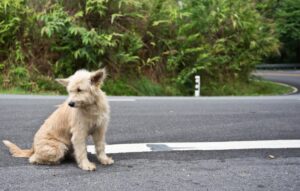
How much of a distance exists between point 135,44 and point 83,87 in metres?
13.3

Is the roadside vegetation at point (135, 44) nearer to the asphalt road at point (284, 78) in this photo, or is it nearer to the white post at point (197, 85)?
the white post at point (197, 85)

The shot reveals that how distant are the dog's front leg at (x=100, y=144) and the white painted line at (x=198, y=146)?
665 millimetres

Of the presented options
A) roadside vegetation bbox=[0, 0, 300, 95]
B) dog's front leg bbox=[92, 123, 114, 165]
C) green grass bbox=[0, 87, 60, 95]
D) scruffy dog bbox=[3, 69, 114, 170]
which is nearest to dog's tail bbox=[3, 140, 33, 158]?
scruffy dog bbox=[3, 69, 114, 170]

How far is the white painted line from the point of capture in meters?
6.73

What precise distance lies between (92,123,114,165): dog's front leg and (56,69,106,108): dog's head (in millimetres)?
435

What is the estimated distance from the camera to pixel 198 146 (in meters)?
7.01

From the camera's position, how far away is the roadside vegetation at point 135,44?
17609 mm

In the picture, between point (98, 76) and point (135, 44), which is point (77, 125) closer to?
point (98, 76)

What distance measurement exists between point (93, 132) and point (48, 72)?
12.7 m

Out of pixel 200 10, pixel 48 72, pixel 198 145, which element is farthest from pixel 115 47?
pixel 198 145

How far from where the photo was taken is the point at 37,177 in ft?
17.3

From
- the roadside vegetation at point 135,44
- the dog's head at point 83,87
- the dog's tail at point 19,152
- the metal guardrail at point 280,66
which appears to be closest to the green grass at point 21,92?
the roadside vegetation at point 135,44

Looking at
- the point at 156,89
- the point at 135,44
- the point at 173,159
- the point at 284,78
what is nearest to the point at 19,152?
the point at 173,159

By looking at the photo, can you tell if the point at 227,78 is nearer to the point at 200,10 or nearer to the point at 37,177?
the point at 200,10
